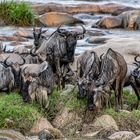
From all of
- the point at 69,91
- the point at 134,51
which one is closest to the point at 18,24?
the point at 134,51

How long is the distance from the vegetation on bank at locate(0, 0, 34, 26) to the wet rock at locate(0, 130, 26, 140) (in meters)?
15.6

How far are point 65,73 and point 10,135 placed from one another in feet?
10.2

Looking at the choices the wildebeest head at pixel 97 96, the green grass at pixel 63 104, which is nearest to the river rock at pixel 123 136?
the wildebeest head at pixel 97 96

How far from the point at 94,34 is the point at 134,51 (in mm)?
7549

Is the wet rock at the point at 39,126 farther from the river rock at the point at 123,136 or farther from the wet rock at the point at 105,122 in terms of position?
the river rock at the point at 123,136

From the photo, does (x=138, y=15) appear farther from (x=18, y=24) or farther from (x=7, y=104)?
(x=7, y=104)

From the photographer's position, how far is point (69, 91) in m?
11.7

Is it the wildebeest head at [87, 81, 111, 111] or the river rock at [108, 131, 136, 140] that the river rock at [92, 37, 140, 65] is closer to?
the wildebeest head at [87, 81, 111, 111]

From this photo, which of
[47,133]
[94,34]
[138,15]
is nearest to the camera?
[47,133]

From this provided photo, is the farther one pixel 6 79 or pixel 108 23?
pixel 108 23

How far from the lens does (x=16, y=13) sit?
25.3m

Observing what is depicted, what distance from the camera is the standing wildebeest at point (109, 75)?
36.2ft

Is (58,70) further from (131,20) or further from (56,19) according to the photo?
(131,20)

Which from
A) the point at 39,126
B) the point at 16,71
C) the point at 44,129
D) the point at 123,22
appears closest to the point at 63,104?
the point at 39,126
